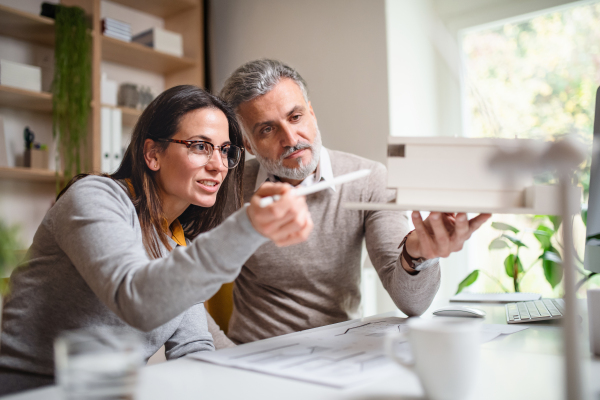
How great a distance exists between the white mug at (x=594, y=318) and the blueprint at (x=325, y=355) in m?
0.16

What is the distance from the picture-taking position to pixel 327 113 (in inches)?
95.2

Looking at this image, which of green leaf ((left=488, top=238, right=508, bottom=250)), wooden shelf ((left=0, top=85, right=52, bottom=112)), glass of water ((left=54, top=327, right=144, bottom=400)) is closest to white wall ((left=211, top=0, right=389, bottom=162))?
green leaf ((left=488, top=238, right=508, bottom=250))

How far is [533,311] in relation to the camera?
104 centimetres

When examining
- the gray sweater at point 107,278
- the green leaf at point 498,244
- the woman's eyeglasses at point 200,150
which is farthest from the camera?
the green leaf at point 498,244

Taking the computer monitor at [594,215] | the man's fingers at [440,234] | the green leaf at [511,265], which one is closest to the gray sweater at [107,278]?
the man's fingers at [440,234]

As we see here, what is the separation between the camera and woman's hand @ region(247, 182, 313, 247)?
2.10 feet

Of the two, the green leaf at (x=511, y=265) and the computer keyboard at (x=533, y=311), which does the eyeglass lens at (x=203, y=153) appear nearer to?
the computer keyboard at (x=533, y=311)

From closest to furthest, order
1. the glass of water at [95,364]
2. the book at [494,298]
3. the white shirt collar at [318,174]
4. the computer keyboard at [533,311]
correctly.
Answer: the glass of water at [95,364] < the computer keyboard at [533,311] < the book at [494,298] < the white shirt collar at [318,174]

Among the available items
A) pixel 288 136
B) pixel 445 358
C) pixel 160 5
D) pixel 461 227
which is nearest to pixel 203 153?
pixel 288 136

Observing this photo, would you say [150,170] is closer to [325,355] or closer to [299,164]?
[299,164]

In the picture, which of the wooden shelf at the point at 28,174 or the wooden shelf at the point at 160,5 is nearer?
the wooden shelf at the point at 28,174

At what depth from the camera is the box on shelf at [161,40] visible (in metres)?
2.77

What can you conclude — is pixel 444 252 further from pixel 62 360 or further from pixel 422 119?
pixel 422 119

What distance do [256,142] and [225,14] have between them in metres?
1.87
